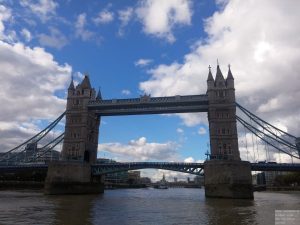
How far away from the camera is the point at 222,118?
60750 mm

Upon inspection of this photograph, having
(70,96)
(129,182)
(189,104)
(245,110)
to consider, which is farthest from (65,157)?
(129,182)

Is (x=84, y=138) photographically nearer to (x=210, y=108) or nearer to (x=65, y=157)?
(x=65, y=157)

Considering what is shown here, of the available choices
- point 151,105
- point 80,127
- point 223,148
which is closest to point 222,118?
point 223,148

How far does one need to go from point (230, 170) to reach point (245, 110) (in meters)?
17.3

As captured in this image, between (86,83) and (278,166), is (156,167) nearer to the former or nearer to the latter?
(278,166)

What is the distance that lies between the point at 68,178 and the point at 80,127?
494 inches

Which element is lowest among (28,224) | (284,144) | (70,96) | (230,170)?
(28,224)

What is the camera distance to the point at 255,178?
195875 mm

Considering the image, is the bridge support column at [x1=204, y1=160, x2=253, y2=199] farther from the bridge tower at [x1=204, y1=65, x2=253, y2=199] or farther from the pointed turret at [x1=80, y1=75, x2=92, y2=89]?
the pointed turret at [x1=80, y1=75, x2=92, y2=89]

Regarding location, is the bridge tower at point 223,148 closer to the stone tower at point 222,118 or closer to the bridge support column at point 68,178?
the stone tower at point 222,118

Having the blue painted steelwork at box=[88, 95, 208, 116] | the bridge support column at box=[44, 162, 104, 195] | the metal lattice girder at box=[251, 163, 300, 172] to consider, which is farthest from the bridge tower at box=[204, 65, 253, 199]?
the bridge support column at box=[44, 162, 104, 195]

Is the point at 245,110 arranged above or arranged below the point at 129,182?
above

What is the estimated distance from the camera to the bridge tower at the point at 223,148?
49625 mm

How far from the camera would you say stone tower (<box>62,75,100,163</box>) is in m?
66.4
